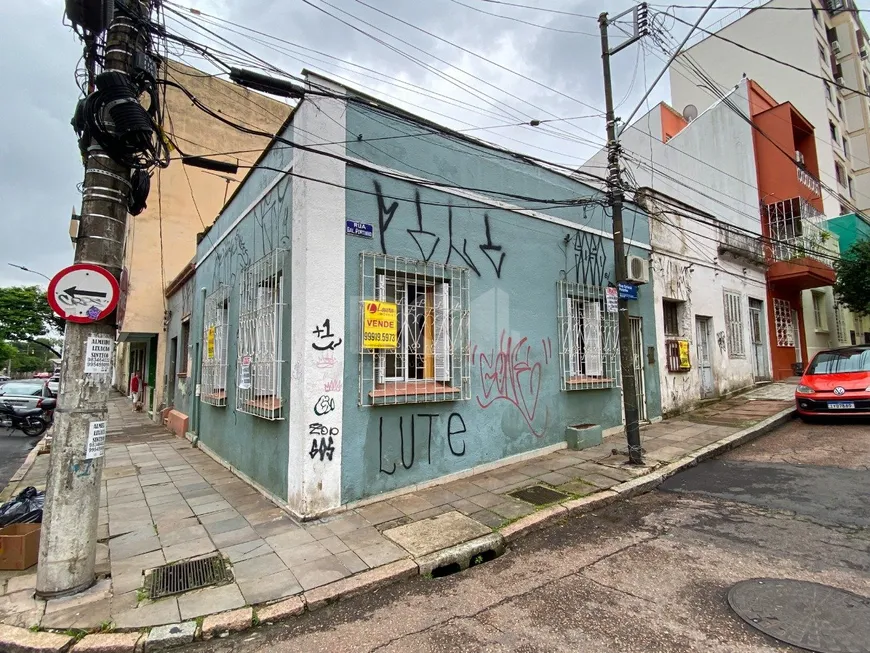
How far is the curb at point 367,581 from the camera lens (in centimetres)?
288

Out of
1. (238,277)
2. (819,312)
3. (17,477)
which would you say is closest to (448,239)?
(238,277)

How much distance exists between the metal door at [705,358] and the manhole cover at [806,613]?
28.0ft

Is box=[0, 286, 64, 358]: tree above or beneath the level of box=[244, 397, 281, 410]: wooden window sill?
above

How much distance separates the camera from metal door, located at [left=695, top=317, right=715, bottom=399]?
11.0 metres

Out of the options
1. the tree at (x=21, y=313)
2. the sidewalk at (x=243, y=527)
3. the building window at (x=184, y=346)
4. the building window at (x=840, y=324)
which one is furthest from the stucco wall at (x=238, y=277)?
the tree at (x=21, y=313)

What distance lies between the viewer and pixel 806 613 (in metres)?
2.95

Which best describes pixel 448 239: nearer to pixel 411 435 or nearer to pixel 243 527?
pixel 411 435

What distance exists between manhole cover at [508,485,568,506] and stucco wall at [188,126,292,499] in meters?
2.84

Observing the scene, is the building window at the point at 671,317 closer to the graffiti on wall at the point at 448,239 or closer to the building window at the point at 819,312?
the graffiti on wall at the point at 448,239

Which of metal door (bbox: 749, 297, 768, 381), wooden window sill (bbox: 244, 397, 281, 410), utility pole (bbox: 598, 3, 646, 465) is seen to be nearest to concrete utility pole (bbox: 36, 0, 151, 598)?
wooden window sill (bbox: 244, 397, 281, 410)

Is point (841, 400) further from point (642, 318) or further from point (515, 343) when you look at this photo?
point (515, 343)

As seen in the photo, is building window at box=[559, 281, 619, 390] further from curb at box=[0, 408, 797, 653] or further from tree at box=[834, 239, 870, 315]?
tree at box=[834, 239, 870, 315]

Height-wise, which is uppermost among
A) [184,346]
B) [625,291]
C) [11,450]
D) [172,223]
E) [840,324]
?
[172,223]

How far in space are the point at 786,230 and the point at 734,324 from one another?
4.78m
